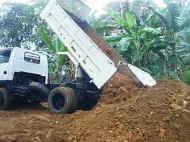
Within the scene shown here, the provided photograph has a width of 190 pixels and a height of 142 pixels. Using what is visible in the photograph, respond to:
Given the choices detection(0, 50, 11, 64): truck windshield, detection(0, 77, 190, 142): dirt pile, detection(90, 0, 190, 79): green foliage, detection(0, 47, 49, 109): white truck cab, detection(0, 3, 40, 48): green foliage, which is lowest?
detection(0, 77, 190, 142): dirt pile

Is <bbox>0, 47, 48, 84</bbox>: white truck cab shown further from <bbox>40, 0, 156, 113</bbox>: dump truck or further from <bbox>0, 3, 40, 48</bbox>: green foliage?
<bbox>0, 3, 40, 48</bbox>: green foliage

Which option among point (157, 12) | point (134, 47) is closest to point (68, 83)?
point (134, 47)

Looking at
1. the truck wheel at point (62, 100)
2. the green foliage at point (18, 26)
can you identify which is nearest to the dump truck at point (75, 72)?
the truck wheel at point (62, 100)

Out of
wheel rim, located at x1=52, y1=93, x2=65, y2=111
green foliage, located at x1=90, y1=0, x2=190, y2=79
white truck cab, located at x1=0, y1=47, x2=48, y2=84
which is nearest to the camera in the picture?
wheel rim, located at x1=52, y1=93, x2=65, y2=111

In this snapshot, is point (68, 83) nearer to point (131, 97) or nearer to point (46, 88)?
point (46, 88)

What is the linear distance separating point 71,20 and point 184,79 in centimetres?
449

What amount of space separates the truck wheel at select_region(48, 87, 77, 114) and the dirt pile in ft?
2.62

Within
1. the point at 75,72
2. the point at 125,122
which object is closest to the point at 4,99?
the point at 75,72

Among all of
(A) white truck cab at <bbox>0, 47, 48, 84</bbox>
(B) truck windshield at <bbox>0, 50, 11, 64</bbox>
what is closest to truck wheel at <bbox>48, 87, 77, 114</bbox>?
(A) white truck cab at <bbox>0, 47, 48, 84</bbox>

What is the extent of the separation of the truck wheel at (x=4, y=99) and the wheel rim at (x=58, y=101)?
202 centimetres

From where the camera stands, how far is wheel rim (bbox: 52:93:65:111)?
9.97 m

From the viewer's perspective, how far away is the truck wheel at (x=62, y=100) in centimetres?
971

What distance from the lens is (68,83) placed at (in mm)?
10195

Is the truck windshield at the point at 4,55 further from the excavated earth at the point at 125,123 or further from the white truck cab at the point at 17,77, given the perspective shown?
the excavated earth at the point at 125,123
